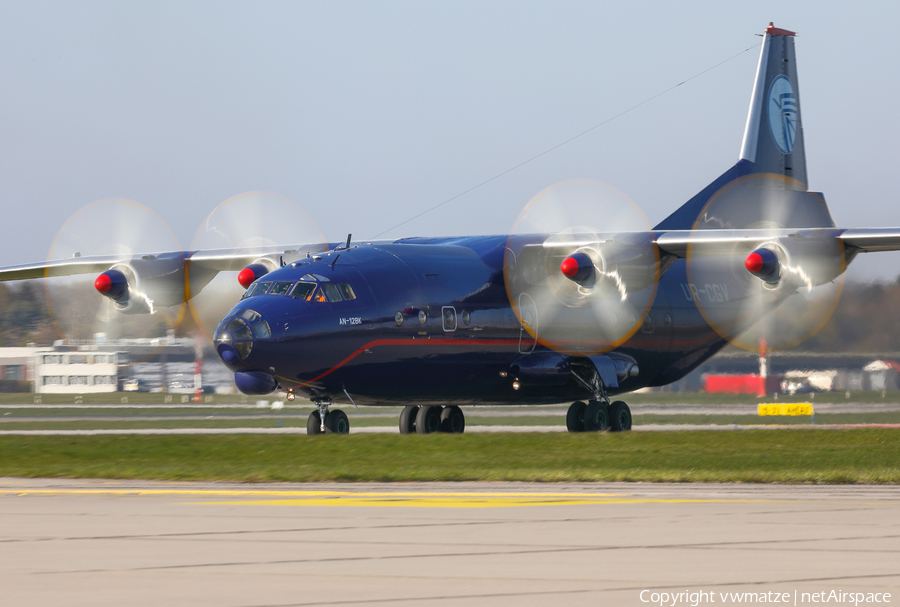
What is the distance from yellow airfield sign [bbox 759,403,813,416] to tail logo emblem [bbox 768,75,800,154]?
7.99 metres

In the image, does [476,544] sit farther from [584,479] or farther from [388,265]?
[388,265]

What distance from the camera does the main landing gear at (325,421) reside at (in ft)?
88.0

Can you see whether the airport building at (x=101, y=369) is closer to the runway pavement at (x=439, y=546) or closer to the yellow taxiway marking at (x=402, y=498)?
the yellow taxiway marking at (x=402, y=498)

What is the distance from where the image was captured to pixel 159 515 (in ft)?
43.4

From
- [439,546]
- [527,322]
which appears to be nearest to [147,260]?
[527,322]

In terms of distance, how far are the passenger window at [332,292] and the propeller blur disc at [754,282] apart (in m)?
8.80

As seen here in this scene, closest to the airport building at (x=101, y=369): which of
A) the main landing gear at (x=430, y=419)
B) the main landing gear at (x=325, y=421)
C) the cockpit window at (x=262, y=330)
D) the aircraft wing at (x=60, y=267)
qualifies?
the aircraft wing at (x=60, y=267)

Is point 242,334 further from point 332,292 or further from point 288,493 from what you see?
point 288,493

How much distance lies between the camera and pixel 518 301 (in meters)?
29.3

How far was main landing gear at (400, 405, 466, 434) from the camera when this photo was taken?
29.8 m

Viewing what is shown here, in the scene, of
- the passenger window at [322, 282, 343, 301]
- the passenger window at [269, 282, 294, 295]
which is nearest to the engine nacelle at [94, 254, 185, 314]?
the passenger window at [269, 282, 294, 295]

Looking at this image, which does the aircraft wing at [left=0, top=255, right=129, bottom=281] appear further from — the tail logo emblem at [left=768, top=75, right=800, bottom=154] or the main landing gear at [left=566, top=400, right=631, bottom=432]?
the tail logo emblem at [left=768, top=75, right=800, bottom=154]

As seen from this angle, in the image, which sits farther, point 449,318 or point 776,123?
point 776,123

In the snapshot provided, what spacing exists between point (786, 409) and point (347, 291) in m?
17.5
